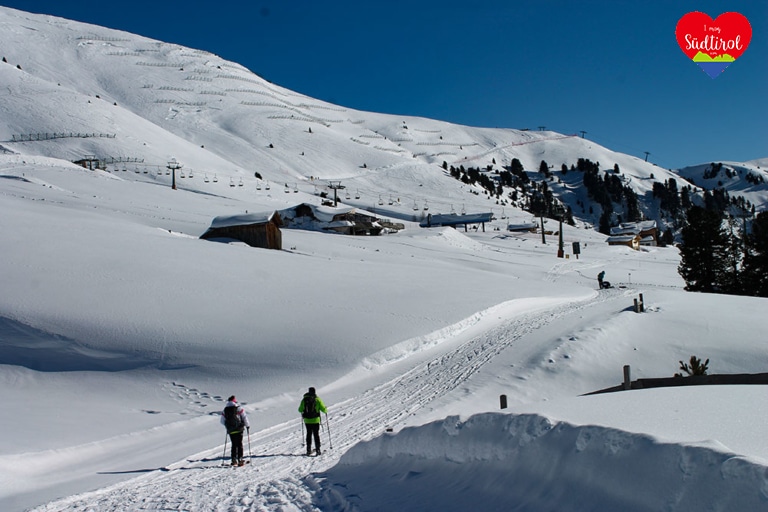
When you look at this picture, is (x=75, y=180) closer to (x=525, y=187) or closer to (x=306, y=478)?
(x=306, y=478)

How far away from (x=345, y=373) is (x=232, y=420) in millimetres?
6212

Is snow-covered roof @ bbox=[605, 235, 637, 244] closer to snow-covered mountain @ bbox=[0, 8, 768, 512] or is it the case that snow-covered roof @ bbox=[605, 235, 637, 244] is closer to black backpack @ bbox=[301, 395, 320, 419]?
snow-covered mountain @ bbox=[0, 8, 768, 512]

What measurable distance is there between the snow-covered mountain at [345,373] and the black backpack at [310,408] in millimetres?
711

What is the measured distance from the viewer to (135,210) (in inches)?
1688

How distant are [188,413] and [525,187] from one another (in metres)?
155

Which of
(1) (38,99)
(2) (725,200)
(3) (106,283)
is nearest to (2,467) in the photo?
(3) (106,283)

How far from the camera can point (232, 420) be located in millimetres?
10617

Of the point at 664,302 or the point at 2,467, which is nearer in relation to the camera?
the point at 2,467

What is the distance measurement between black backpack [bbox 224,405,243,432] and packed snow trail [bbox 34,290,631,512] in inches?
23.8

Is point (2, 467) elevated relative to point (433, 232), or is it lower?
lower

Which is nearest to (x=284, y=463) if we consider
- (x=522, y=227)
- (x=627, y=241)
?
(x=627, y=241)

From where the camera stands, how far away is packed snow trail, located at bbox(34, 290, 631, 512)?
292 inches

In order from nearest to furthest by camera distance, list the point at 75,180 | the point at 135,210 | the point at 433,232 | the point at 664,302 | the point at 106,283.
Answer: the point at 106,283 → the point at 664,302 → the point at 135,210 → the point at 75,180 → the point at 433,232

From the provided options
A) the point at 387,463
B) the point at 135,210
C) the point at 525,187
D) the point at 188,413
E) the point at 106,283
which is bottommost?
the point at 188,413
